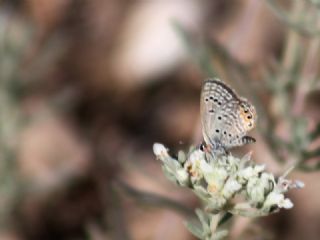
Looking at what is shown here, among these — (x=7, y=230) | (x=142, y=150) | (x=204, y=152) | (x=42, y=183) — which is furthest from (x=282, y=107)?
(x=142, y=150)

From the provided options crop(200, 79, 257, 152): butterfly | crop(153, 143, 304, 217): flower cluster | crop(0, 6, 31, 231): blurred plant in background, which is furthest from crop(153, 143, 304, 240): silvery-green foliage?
crop(0, 6, 31, 231): blurred plant in background

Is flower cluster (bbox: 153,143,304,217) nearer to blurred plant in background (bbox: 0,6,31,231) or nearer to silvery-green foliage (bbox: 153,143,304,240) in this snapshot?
silvery-green foliage (bbox: 153,143,304,240)

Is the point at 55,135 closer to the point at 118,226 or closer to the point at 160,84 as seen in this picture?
the point at 160,84

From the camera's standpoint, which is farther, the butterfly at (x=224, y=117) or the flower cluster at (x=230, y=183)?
the butterfly at (x=224, y=117)

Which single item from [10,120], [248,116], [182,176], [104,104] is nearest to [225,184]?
[182,176]

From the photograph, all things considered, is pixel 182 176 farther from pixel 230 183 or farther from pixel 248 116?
pixel 248 116

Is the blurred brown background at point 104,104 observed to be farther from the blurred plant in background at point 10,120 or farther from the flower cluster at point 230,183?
the flower cluster at point 230,183

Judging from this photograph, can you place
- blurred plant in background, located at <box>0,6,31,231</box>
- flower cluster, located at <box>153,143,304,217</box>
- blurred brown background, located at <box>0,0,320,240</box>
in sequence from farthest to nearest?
blurred brown background, located at <box>0,0,320,240</box> < blurred plant in background, located at <box>0,6,31,231</box> < flower cluster, located at <box>153,143,304,217</box>

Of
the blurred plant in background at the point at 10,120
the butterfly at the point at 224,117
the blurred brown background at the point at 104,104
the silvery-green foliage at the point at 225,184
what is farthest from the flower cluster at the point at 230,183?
the blurred plant in background at the point at 10,120
